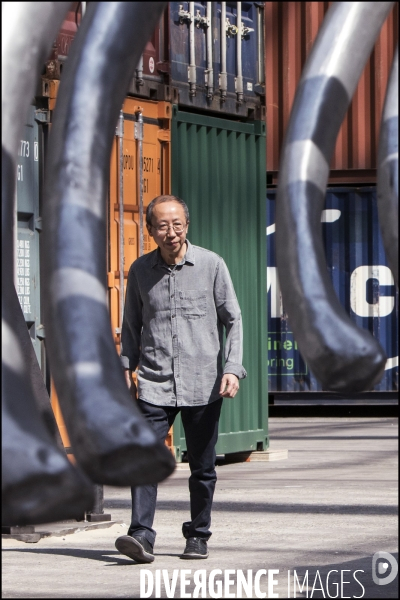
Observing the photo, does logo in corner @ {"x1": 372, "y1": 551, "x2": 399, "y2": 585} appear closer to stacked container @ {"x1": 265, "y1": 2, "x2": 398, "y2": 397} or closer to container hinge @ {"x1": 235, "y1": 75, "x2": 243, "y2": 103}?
container hinge @ {"x1": 235, "y1": 75, "x2": 243, "y2": 103}

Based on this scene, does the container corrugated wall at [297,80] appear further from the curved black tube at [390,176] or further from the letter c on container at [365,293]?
the curved black tube at [390,176]

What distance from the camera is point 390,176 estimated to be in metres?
1.30

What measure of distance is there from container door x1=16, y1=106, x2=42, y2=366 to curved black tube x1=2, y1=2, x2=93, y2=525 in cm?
774

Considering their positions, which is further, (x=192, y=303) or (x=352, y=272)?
(x=352, y=272)

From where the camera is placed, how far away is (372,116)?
19.6 meters

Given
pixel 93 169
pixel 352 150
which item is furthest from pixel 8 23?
pixel 352 150

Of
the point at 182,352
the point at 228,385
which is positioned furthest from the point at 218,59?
the point at 228,385

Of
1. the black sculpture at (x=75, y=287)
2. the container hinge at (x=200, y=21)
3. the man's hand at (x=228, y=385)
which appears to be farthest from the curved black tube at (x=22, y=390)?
the container hinge at (x=200, y=21)

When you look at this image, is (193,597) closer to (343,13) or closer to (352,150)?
(343,13)

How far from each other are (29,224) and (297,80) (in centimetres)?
1118

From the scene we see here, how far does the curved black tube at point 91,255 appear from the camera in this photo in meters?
1.13

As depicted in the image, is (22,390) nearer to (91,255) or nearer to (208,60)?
(91,255)

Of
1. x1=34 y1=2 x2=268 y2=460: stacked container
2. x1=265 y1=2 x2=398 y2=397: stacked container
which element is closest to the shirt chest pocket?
x1=34 y1=2 x2=268 y2=460: stacked container

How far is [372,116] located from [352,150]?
61 centimetres
